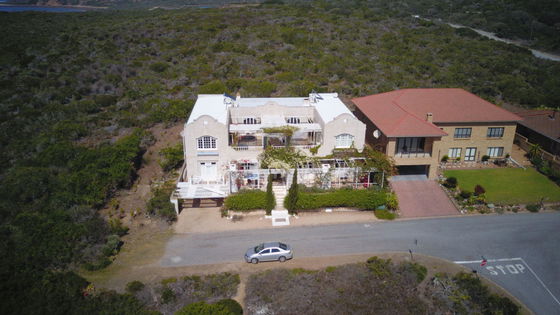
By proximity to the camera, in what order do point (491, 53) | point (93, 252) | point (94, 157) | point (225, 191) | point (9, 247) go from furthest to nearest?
point (491, 53), point (94, 157), point (225, 191), point (93, 252), point (9, 247)

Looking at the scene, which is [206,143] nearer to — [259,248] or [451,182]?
[259,248]

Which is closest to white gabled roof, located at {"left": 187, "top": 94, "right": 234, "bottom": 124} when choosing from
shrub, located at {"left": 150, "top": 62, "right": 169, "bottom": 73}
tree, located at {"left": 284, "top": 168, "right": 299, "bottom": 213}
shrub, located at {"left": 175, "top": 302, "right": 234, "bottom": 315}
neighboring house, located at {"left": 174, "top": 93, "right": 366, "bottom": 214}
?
neighboring house, located at {"left": 174, "top": 93, "right": 366, "bottom": 214}

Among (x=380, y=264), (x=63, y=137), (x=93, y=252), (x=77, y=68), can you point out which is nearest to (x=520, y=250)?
(x=380, y=264)

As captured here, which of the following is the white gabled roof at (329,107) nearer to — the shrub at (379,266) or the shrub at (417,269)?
the shrub at (379,266)

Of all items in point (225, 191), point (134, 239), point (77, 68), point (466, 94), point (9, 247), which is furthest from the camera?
point (77, 68)

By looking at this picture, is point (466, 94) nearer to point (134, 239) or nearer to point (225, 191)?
point (225, 191)

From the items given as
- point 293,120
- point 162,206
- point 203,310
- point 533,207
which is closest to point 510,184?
point 533,207

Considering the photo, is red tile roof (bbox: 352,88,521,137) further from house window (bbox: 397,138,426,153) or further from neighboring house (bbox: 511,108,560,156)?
neighboring house (bbox: 511,108,560,156)
